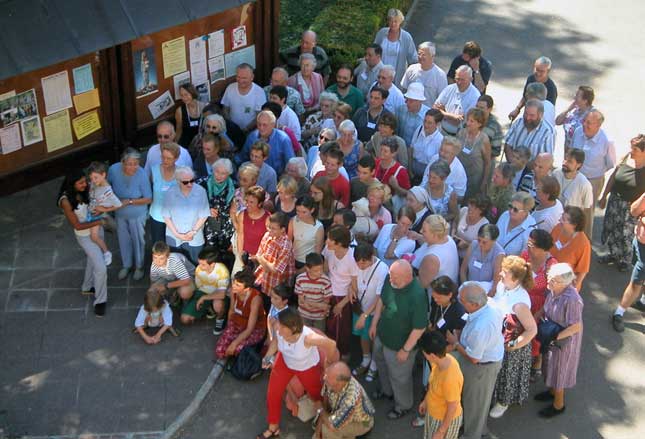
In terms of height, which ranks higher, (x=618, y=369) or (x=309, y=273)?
(x=309, y=273)

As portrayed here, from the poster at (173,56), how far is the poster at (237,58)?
29.7 inches

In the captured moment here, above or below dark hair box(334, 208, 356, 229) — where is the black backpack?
below

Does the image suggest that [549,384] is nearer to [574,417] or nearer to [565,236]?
[574,417]

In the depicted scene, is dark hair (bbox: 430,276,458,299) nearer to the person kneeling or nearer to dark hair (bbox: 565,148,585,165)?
the person kneeling

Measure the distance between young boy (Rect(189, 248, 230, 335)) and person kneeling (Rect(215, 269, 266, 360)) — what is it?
0.79 ft

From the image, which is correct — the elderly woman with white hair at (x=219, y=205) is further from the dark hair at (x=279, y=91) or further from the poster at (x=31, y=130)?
the poster at (x=31, y=130)

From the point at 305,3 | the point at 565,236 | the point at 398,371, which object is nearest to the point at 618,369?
the point at 565,236

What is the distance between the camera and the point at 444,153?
9.75m

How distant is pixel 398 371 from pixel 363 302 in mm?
759

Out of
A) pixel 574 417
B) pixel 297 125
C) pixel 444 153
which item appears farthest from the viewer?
pixel 297 125

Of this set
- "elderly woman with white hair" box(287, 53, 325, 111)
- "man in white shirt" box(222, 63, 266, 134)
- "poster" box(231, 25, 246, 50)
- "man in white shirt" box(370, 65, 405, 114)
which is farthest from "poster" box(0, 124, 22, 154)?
"man in white shirt" box(370, 65, 405, 114)

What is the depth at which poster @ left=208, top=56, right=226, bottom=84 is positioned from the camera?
38.7 feet

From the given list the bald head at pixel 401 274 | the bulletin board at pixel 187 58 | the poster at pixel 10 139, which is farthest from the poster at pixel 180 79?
the bald head at pixel 401 274

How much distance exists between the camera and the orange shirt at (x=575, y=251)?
8.80 metres
